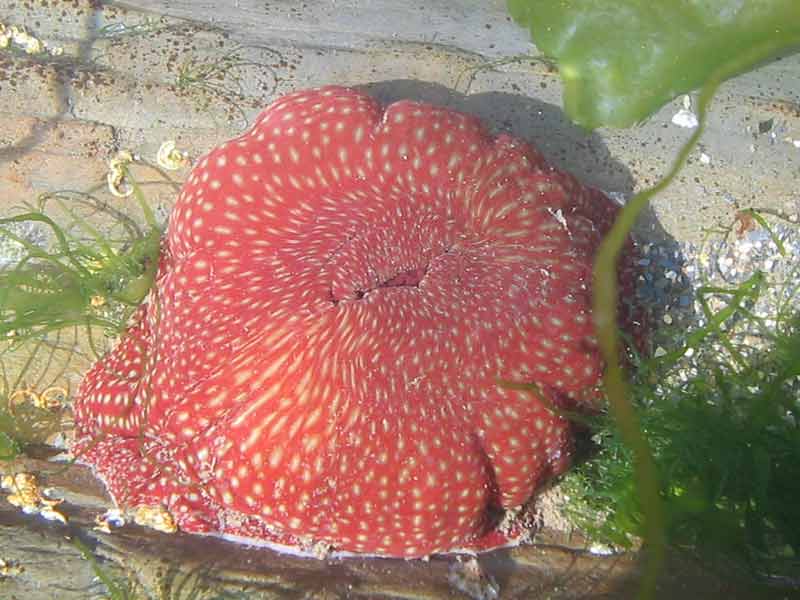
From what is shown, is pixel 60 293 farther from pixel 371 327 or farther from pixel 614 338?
pixel 614 338

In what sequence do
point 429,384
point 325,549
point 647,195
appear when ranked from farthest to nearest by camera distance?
point 325,549, point 429,384, point 647,195

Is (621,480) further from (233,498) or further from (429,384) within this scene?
(233,498)

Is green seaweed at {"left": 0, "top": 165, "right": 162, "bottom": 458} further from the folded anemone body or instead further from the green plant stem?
the green plant stem

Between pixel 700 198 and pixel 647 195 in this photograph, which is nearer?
pixel 647 195

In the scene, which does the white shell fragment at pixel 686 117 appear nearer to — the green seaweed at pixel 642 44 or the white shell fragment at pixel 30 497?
the green seaweed at pixel 642 44

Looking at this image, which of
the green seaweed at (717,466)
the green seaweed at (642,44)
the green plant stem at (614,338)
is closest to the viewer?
the green plant stem at (614,338)

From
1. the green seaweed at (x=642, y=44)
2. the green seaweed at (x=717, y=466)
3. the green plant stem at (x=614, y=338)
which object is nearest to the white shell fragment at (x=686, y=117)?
the green seaweed at (x=642, y=44)

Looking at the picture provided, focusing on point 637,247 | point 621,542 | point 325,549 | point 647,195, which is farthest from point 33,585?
point 637,247
